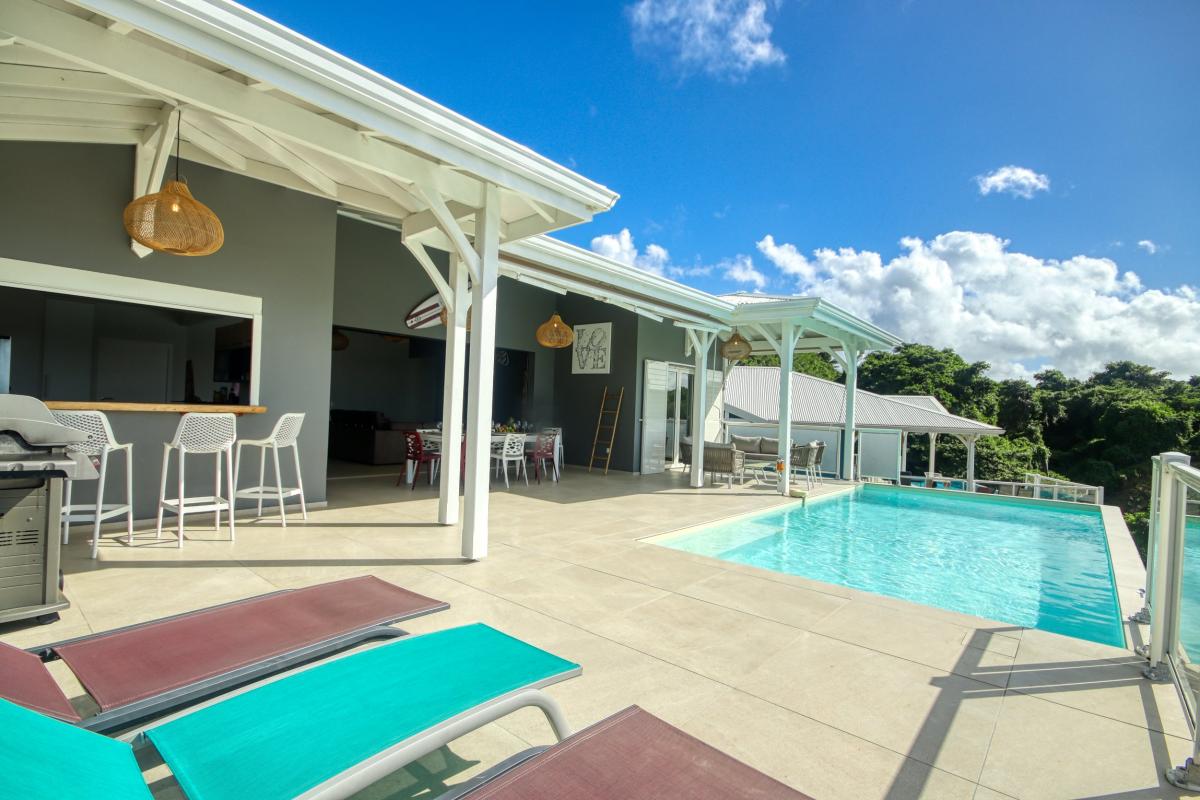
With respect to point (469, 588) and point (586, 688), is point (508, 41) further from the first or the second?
point (586, 688)

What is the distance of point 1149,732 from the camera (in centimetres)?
221

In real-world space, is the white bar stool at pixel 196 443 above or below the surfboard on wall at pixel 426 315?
below

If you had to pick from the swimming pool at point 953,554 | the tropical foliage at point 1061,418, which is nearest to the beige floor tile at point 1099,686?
the swimming pool at point 953,554

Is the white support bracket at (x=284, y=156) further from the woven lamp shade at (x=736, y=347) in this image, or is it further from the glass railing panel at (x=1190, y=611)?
the woven lamp shade at (x=736, y=347)

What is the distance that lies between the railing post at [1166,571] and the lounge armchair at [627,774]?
8.36 ft

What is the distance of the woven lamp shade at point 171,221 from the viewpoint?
3.91 m

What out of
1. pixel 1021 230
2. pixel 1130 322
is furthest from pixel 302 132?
pixel 1130 322

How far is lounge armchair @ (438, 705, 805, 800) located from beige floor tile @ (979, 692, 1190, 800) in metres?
1.16

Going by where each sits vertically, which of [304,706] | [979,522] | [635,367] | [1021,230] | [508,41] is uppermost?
[1021,230]

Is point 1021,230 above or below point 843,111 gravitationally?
above

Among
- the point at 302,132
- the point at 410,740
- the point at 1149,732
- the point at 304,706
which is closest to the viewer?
the point at 410,740

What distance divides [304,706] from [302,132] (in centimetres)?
322

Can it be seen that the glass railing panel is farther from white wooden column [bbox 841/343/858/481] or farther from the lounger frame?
white wooden column [bbox 841/343/858/481]

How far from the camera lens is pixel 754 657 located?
2.78m
